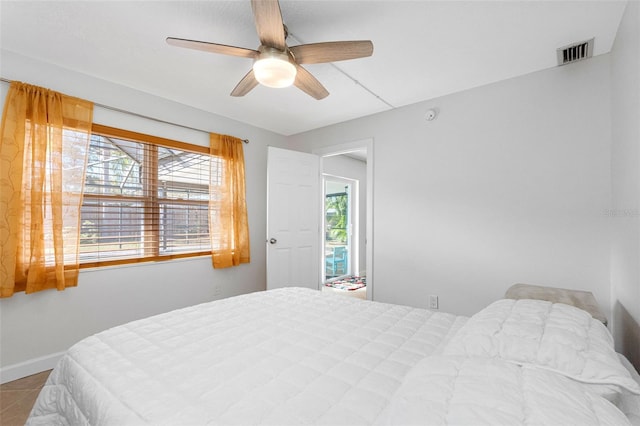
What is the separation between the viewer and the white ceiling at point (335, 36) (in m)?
1.73

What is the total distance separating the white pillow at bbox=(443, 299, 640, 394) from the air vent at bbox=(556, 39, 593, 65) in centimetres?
198

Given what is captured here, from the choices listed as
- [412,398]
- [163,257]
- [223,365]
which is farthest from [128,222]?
[412,398]

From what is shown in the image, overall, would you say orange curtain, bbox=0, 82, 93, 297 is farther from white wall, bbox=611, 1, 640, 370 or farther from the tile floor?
white wall, bbox=611, 1, 640, 370

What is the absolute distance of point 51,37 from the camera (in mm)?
2021

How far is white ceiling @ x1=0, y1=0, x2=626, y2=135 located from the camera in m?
1.73

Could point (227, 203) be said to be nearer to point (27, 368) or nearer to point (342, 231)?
point (27, 368)

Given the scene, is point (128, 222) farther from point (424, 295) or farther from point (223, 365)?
point (424, 295)

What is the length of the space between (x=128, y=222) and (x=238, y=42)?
2.00m

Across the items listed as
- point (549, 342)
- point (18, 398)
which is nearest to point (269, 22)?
point (549, 342)

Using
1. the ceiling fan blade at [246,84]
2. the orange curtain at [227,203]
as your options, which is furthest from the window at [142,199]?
the ceiling fan blade at [246,84]

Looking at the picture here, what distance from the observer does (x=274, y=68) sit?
5.60 ft

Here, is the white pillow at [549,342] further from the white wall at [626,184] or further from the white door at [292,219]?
the white door at [292,219]

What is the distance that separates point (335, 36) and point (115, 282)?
2.85m

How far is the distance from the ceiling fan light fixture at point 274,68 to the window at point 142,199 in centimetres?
180
